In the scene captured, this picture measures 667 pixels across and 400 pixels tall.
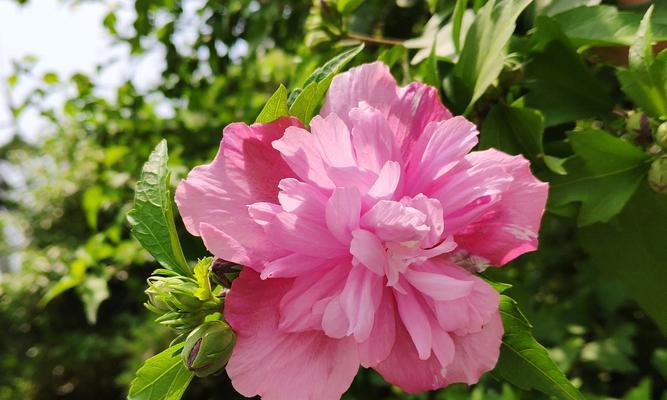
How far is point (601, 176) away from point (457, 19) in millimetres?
208

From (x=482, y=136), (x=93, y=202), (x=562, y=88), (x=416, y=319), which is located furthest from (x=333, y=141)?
(x=93, y=202)

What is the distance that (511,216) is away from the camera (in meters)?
0.40

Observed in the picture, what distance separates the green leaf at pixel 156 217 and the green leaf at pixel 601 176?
36 centimetres

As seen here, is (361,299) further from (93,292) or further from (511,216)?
(93,292)

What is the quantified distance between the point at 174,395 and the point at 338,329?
16 cm

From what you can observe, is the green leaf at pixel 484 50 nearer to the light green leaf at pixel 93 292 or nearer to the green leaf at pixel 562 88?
the green leaf at pixel 562 88

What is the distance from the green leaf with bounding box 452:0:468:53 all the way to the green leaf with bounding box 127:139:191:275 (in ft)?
1.03

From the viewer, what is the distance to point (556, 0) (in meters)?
0.63

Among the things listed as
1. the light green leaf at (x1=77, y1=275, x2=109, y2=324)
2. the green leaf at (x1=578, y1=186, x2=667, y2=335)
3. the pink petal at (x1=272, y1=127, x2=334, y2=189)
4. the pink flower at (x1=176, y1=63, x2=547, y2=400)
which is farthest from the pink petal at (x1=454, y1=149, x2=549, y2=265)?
the light green leaf at (x1=77, y1=275, x2=109, y2=324)

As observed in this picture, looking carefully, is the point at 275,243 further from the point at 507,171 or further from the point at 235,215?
the point at 507,171

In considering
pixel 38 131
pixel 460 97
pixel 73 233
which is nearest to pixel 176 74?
pixel 460 97

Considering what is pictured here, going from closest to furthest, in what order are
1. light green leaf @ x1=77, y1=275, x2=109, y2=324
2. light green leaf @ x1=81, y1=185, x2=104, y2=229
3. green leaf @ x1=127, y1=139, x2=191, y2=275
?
1. green leaf @ x1=127, y1=139, x2=191, y2=275
2. light green leaf @ x1=77, y1=275, x2=109, y2=324
3. light green leaf @ x1=81, y1=185, x2=104, y2=229

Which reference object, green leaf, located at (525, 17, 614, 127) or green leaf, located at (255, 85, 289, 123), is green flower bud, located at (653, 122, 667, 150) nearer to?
green leaf, located at (525, 17, 614, 127)

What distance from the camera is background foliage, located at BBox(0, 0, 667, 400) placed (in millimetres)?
560
